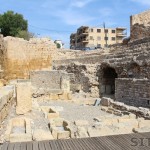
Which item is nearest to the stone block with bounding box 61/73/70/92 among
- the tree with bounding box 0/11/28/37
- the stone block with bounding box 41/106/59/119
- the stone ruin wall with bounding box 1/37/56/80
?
the stone ruin wall with bounding box 1/37/56/80

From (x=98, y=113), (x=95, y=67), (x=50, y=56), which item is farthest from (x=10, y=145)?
(x=50, y=56)

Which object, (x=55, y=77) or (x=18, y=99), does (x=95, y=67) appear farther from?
(x=18, y=99)

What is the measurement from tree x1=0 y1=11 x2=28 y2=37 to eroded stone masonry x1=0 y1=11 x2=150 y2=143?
31.5ft

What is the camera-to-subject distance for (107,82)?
20.9 m

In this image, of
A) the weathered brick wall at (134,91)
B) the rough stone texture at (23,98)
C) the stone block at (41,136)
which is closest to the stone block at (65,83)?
the weathered brick wall at (134,91)

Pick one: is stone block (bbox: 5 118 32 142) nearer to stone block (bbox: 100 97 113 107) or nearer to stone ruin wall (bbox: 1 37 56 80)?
stone block (bbox: 100 97 113 107)

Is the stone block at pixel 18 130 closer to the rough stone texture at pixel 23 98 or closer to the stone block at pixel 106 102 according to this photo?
the rough stone texture at pixel 23 98

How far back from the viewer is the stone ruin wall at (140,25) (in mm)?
24219

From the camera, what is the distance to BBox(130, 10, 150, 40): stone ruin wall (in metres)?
24.2

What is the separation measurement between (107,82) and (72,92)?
2.81 m

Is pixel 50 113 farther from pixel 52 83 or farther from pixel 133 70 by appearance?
pixel 52 83

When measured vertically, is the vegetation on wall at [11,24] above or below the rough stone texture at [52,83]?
above

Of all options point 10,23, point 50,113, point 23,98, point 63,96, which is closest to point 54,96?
point 63,96

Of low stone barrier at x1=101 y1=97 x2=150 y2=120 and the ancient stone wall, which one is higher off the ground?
the ancient stone wall
